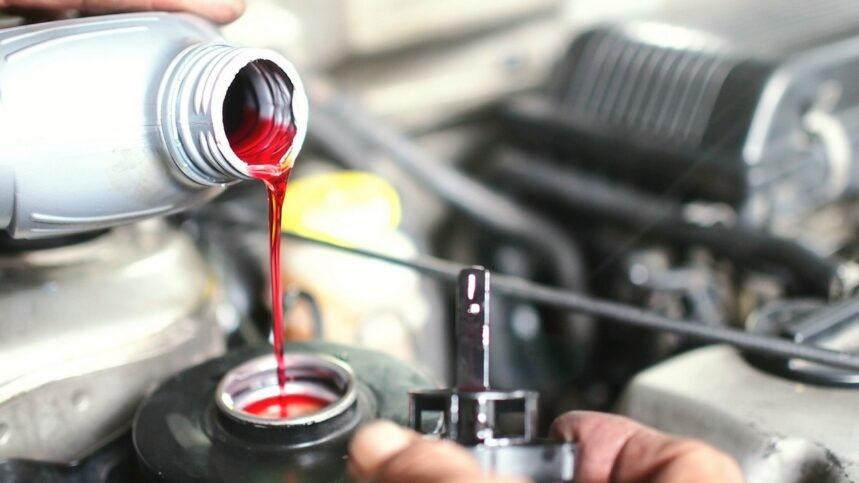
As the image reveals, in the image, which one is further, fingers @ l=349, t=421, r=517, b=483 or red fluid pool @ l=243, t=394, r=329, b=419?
red fluid pool @ l=243, t=394, r=329, b=419

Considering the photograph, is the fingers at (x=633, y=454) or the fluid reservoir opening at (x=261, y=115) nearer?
the fingers at (x=633, y=454)

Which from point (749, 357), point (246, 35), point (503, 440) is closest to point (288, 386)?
point (503, 440)

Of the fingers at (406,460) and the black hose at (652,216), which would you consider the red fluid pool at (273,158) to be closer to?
the fingers at (406,460)

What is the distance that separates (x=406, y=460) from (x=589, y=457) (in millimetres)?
130

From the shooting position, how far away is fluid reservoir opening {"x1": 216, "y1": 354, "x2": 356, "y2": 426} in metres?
0.58

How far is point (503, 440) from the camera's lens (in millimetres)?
452

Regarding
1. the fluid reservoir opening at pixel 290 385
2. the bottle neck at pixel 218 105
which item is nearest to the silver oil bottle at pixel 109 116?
the bottle neck at pixel 218 105

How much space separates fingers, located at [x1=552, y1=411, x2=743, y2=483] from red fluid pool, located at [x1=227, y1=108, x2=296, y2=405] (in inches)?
7.5

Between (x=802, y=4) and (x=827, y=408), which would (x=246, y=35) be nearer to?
(x=827, y=408)

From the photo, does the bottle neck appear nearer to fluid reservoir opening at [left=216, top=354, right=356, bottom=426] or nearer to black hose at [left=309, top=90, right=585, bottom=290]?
fluid reservoir opening at [left=216, top=354, right=356, bottom=426]

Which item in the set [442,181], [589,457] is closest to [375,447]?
[589,457]

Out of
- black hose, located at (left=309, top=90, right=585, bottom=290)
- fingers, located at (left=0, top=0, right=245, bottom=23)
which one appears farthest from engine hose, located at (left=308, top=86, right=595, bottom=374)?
fingers, located at (left=0, top=0, right=245, bottom=23)

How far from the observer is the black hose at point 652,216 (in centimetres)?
86

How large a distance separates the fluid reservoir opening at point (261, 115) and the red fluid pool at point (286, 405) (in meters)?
0.16
